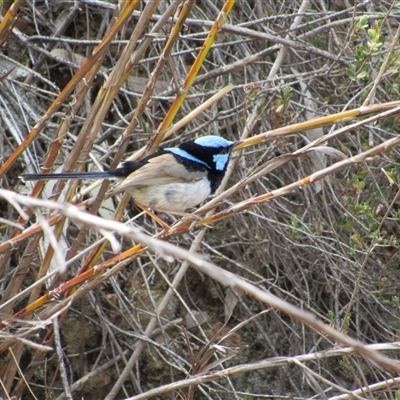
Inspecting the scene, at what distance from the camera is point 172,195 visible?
351cm

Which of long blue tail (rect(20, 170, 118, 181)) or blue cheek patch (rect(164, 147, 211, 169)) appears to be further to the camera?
blue cheek patch (rect(164, 147, 211, 169))

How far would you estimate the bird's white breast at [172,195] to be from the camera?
348cm

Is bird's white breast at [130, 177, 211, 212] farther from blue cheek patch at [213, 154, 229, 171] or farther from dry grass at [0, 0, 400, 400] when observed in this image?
dry grass at [0, 0, 400, 400]

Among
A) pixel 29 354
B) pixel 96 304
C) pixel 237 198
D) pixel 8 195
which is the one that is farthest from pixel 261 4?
pixel 8 195

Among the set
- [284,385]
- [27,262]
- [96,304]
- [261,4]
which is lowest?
[284,385]

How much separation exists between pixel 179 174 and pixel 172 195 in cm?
11

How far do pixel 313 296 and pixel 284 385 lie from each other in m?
0.56

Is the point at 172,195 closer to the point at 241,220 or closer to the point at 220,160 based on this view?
the point at 220,160

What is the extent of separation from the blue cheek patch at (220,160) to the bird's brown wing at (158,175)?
0.27 feet

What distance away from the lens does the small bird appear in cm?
337

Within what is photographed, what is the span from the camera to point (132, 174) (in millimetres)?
3283

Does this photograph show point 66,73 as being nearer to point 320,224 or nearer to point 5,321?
point 320,224

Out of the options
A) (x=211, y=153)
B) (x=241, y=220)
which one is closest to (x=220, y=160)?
(x=211, y=153)

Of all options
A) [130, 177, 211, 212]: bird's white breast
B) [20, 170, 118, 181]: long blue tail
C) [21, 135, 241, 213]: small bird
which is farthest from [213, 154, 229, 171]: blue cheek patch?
[20, 170, 118, 181]: long blue tail
